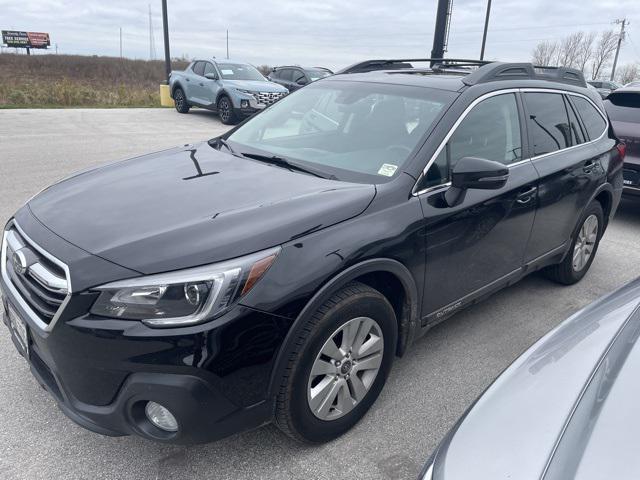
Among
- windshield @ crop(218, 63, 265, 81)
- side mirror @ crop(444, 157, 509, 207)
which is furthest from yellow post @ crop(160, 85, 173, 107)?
side mirror @ crop(444, 157, 509, 207)

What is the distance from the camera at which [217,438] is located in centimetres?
212

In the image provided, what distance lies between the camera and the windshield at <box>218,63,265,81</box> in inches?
582

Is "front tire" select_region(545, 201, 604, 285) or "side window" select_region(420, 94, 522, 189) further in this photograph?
"front tire" select_region(545, 201, 604, 285)

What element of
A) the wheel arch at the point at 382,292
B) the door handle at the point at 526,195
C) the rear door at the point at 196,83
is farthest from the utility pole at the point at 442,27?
the wheel arch at the point at 382,292

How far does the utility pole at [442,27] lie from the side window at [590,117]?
5.82 meters

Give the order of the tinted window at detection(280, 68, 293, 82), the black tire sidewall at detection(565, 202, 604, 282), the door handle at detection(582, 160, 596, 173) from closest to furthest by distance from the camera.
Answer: the door handle at detection(582, 160, 596, 173), the black tire sidewall at detection(565, 202, 604, 282), the tinted window at detection(280, 68, 293, 82)

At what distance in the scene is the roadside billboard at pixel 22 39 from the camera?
75.0 meters

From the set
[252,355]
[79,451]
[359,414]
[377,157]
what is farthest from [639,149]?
[79,451]

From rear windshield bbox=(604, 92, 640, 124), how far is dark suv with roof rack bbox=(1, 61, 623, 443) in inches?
143

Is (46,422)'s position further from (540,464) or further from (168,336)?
(540,464)

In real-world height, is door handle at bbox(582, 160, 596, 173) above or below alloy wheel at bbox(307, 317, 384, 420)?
above

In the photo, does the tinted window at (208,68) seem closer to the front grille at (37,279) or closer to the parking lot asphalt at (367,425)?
the parking lot asphalt at (367,425)

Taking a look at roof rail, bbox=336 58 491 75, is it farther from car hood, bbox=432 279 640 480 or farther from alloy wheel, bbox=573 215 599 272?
car hood, bbox=432 279 640 480

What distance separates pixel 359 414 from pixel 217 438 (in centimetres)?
83
